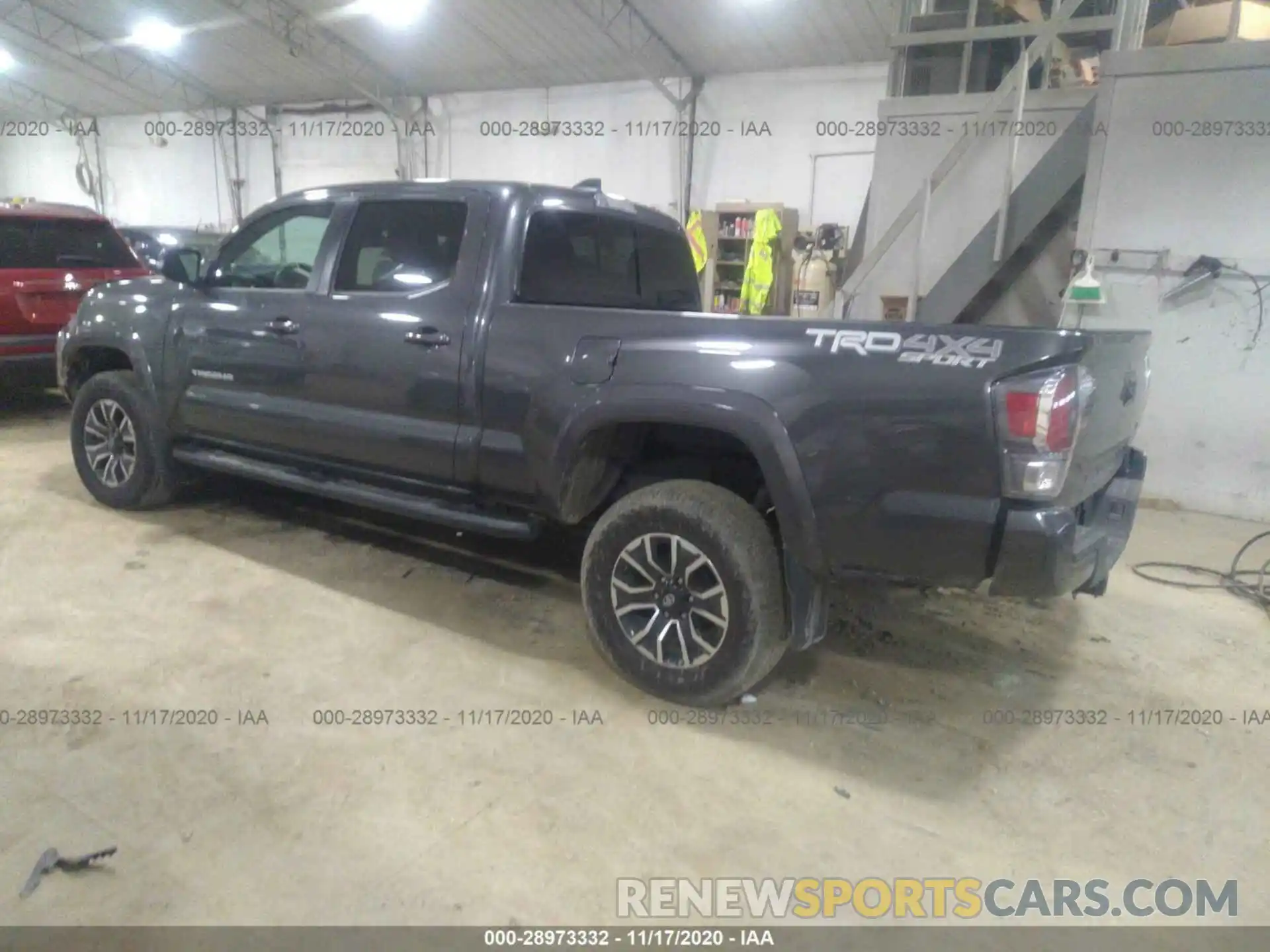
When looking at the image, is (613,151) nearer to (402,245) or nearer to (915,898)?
(402,245)

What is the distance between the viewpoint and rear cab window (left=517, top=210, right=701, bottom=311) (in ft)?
10.7

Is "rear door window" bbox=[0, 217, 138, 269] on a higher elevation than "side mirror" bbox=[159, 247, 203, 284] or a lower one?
higher

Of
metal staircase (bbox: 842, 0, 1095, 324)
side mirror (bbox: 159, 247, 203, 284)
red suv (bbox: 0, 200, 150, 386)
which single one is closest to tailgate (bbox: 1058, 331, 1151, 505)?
metal staircase (bbox: 842, 0, 1095, 324)

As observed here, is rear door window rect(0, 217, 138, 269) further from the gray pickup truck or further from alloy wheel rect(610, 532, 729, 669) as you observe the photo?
alloy wheel rect(610, 532, 729, 669)

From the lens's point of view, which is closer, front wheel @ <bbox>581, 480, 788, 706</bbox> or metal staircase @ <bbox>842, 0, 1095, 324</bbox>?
front wheel @ <bbox>581, 480, 788, 706</bbox>

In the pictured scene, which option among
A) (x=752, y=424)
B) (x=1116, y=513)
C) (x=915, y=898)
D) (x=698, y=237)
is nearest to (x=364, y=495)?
(x=752, y=424)

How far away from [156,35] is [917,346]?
16.9m

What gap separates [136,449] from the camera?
→ 4410 millimetres

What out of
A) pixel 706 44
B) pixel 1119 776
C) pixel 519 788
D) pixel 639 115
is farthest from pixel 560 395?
pixel 639 115

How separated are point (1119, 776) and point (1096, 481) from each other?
918mm

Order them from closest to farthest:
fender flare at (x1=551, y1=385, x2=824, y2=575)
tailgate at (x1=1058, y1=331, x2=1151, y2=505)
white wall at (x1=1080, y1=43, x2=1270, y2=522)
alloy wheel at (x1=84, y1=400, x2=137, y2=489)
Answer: tailgate at (x1=1058, y1=331, x2=1151, y2=505) < fender flare at (x1=551, y1=385, x2=824, y2=575) < alloy wheel at (x1=84, y1=400, x2=137, y2=489) < white wall at (x1=1080, y1=43, x2=1270, y2=522)

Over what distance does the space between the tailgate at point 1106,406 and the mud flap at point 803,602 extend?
765mm

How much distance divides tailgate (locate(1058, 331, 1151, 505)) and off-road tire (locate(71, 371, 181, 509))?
13.9 ft

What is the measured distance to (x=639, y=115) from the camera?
1227cm
